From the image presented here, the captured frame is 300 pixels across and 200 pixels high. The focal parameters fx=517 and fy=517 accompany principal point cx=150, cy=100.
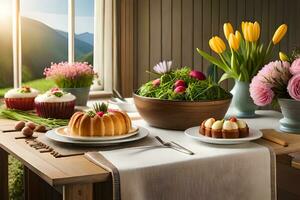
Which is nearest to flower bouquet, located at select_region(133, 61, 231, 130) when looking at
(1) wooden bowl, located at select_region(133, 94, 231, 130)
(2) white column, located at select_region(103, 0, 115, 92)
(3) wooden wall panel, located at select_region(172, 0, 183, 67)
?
(1) wooden bowl, located at select_region(133, 94, 231, 130)

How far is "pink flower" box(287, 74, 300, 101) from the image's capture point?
165 centimetres

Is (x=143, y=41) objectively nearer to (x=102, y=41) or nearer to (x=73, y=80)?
(x=102, y=41)

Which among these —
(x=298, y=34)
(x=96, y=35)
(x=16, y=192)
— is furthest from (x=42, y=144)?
(x=298, y=34)

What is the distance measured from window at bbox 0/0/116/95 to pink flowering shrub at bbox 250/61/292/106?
199 cm

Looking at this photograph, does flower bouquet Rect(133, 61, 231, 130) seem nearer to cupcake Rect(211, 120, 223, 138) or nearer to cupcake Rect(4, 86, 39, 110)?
cupcake Rect(211, 120, 223, 138)

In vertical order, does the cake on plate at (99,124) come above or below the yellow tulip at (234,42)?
below

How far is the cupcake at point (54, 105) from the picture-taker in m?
2.01

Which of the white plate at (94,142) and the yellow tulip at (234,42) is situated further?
the yellow tulip at (234,42)

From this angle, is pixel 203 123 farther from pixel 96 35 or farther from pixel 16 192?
pixel 96 35

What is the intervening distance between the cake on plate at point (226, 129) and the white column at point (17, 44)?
207cm

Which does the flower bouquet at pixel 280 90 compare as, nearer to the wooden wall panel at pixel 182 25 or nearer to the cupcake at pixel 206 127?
the cupcake at pixel 206 127

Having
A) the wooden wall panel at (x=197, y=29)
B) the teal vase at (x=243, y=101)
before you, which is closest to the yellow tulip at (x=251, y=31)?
the teal vase at (x=243, y=101)

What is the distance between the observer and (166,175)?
52.5 inches

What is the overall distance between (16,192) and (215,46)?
159cm
